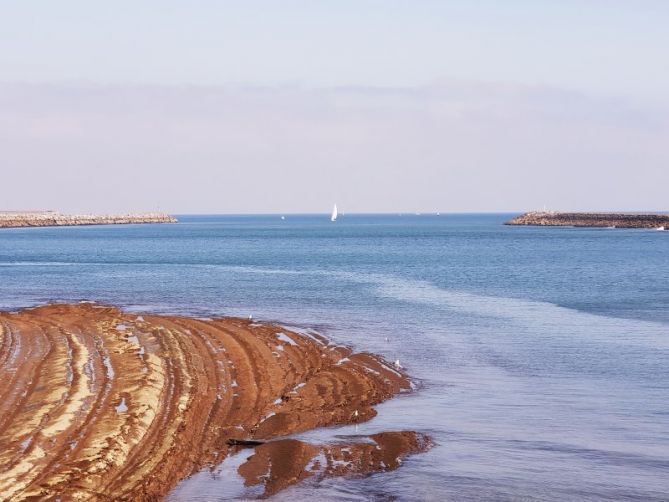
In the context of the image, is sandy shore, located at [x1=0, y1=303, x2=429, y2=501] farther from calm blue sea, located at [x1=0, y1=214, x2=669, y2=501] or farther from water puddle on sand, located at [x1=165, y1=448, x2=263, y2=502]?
calm blue sea, located at [x1=0, y1=214, x2=669, y2=501]

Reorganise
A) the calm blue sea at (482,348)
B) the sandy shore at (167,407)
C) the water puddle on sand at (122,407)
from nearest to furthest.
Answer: the sandy shore at (167,407) → the calm blue sea at (482,348) → the water puddle on sand at (122,407)

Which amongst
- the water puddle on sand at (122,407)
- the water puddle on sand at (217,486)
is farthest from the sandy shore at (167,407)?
the water puddle on sand at (217,486)

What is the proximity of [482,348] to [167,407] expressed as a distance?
16823mm

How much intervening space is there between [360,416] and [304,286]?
144 ft

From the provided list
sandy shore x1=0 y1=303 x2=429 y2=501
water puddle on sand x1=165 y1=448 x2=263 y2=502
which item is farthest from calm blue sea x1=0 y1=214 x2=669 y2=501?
sandy shore x1=0 y1=303 x2=429 y2=501

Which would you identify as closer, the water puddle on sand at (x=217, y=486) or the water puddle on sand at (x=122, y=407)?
the water puddle on sand at (x=217, y=486)

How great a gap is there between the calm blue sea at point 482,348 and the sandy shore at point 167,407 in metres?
0.88

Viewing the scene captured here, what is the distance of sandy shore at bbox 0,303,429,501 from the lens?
17500 mm

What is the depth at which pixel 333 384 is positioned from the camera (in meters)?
27.8

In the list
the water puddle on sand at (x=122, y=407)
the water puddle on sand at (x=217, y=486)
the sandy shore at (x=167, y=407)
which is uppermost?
the water puddle on sand at (x=122, y=407)

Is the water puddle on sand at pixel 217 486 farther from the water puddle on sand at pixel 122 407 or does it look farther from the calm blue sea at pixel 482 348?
the water puddle on sand at pixel 122 407

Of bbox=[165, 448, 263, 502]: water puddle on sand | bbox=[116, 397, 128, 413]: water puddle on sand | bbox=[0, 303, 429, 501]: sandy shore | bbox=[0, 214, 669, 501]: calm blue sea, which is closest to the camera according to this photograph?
bbox=[165, 448, 263, 502]: water puddle on sand

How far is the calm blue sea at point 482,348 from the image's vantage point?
728 inches

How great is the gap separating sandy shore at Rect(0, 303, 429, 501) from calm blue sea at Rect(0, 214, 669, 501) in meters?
0.88
